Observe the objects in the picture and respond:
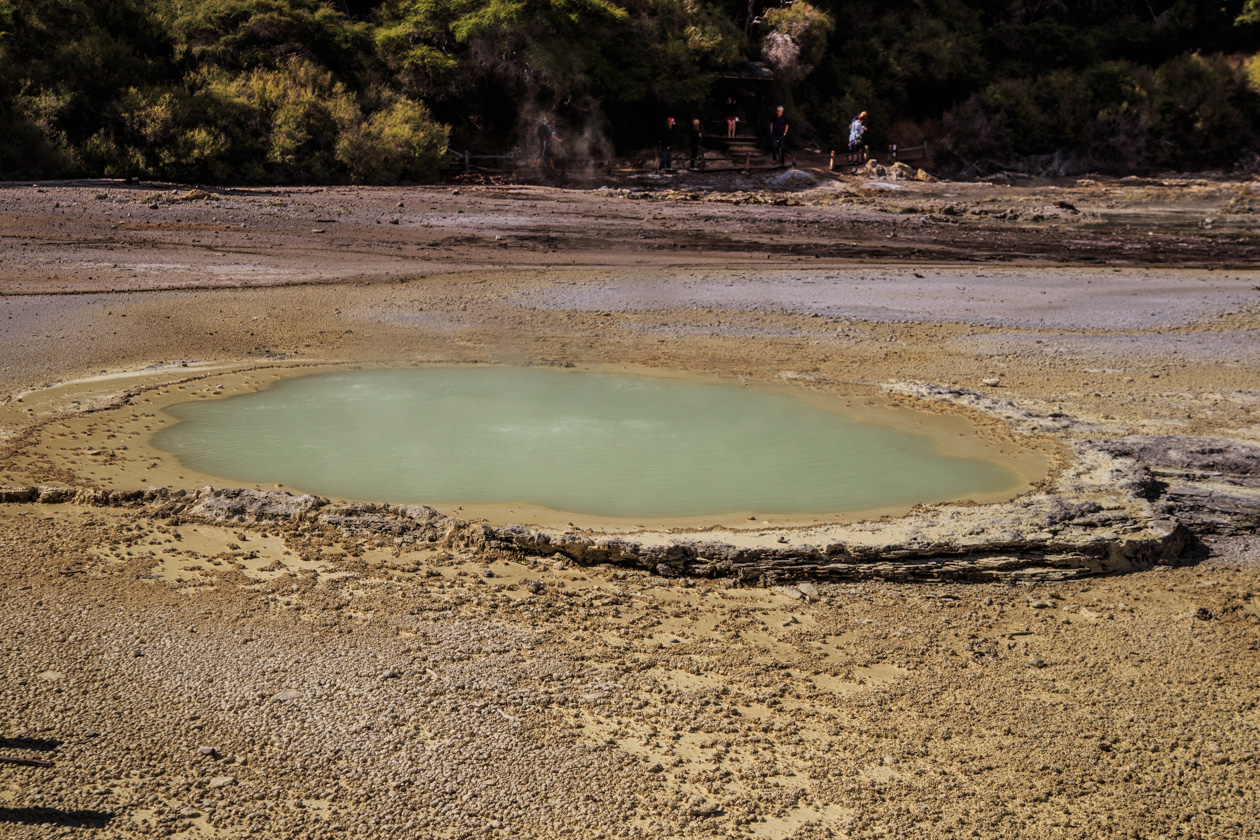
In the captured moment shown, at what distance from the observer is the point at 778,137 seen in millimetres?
27703

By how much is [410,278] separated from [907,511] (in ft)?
29.0

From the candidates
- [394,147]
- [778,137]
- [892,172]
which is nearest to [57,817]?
[394,147]

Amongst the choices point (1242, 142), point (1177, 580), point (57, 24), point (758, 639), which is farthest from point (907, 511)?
point (1242, 142)

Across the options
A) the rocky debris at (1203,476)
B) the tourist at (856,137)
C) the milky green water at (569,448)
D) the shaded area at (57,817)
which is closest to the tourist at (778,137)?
the tourist at (856,137)

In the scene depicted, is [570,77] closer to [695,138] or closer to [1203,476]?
[695,138]

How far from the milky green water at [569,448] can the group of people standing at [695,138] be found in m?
18.0

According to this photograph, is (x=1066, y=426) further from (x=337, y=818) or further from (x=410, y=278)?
(x=410, y=278)

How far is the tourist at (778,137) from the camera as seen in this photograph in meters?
27.3

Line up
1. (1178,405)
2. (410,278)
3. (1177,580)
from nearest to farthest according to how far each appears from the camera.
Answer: (1177,580) < (1178,405) < (410,278)

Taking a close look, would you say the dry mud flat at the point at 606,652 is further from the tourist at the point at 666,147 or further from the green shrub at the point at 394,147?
the tourist at the point at 666,147

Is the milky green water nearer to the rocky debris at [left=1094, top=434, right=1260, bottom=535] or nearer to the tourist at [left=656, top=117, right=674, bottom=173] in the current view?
the rocky debris at [left=1094, top=434, right=1260, bottom=535]

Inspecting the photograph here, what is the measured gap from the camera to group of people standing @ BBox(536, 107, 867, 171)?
84.7ft

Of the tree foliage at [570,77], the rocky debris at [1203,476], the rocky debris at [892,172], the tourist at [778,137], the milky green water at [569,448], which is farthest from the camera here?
the rocky debris at [892,172]

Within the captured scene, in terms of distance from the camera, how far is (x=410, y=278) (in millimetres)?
13352
